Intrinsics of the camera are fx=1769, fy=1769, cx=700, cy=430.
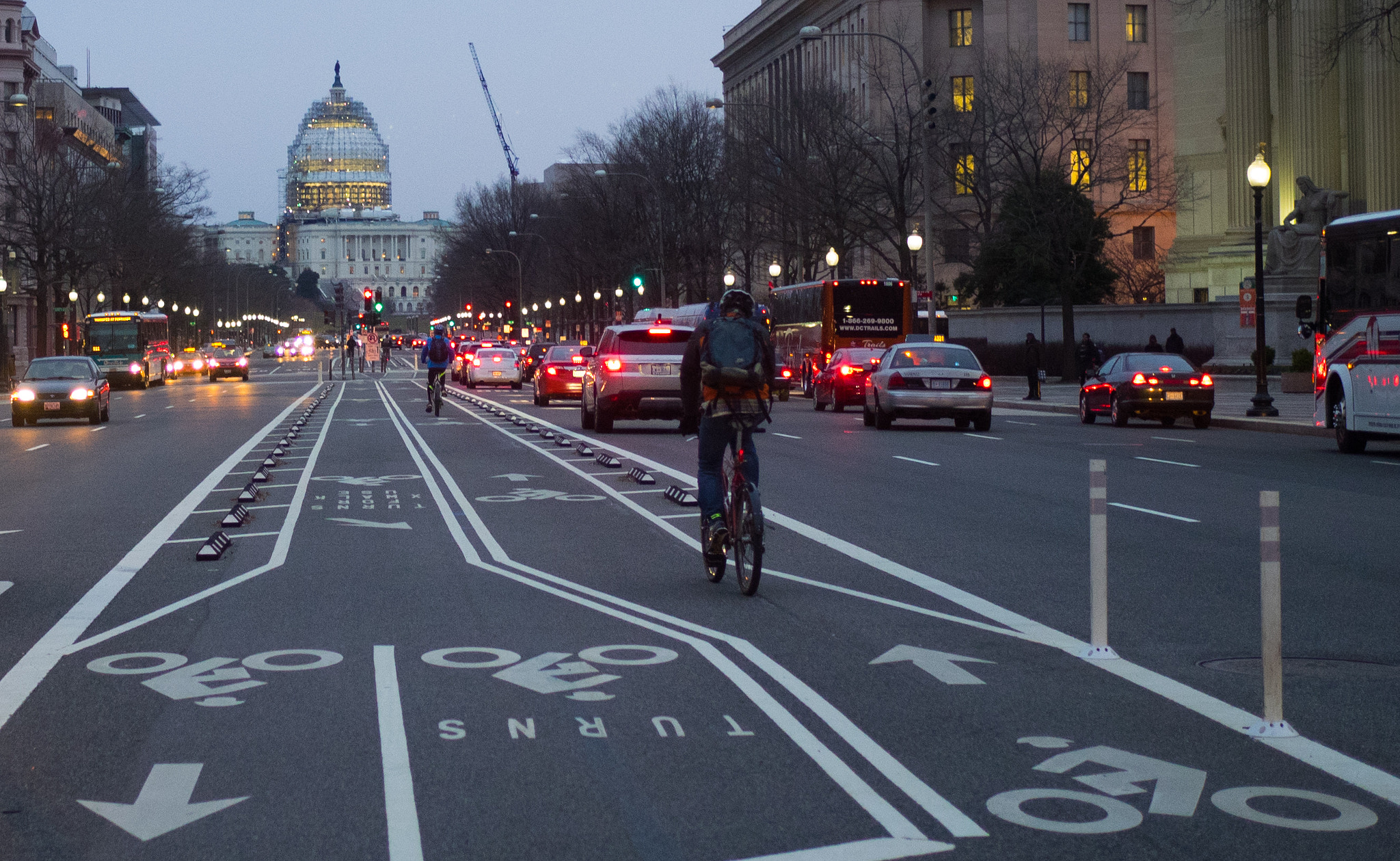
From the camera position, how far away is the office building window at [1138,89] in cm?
8794

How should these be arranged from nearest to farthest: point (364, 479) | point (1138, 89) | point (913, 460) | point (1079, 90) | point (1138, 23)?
point (364, 479), point (913, 460), point (1079, 90), point (1138, 89), point (1138, 23)

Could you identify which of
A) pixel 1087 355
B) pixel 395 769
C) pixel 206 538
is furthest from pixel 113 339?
pixel 395 769

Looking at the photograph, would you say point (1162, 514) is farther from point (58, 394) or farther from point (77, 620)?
point (58, 394)

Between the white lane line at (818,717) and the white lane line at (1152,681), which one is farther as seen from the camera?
the white lane line at (1152,681)

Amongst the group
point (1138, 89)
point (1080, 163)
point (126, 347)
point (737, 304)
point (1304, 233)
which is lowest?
point (737, 304)

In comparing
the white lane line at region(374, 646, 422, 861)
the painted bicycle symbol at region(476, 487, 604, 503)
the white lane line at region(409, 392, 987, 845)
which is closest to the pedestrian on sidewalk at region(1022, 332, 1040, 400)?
the painted bicycle symbol at region(476, 487, 604, 503)

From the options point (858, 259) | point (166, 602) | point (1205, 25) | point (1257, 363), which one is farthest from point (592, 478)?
point (858, 259)

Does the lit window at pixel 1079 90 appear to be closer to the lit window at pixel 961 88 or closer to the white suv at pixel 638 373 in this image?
the lit window at pixel 961 88

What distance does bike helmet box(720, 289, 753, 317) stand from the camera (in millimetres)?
11039

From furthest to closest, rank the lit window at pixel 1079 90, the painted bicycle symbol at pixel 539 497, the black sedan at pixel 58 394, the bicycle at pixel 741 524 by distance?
the lit window at pixel 1079 90, the black sedan at pixel 58 394, the painted bicycle symbol at pixel 539 497, the bicycle at pixel 741 524

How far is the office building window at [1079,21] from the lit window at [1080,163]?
43.2 ft

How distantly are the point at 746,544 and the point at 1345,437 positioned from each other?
16793 mm

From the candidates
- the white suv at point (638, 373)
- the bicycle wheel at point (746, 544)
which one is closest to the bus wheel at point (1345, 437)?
the white suv at point (638, 373)

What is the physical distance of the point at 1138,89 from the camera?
88312mm
